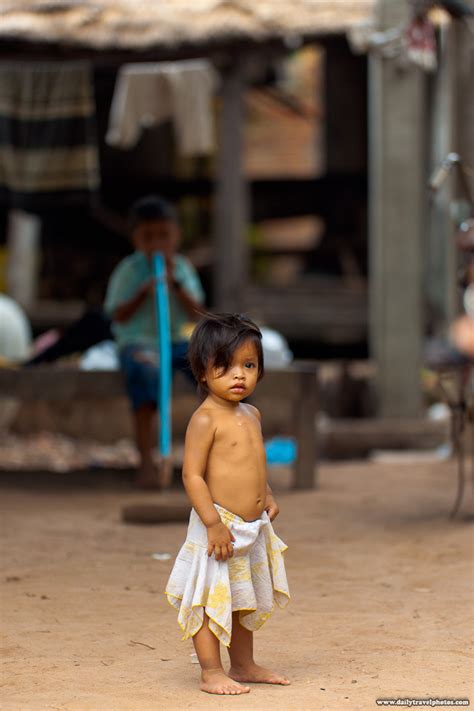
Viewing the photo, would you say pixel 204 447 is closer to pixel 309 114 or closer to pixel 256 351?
pixel 256 351

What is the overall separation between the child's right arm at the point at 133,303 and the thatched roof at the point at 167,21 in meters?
2.45

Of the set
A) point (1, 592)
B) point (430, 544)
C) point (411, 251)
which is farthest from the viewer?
point (411, 251)

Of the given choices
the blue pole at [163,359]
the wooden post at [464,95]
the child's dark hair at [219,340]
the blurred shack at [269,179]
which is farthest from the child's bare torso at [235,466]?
the wooden post at [464,95]

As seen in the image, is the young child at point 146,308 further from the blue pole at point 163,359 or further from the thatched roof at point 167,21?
the thatched roof at point 167,21

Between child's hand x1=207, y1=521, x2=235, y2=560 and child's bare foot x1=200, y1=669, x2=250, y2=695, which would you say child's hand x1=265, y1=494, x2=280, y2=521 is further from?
child's bare foot x1=200, y1=669, x2=250, y2=695

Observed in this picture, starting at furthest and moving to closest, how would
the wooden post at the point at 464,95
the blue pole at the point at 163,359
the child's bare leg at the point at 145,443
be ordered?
the wooden post at the point at 464,95, the child's bare leg at the point at 145,443, the blue pole at the point at 163,359

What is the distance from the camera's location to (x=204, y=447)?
3.55 m

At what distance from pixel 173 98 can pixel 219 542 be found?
7.66 meters

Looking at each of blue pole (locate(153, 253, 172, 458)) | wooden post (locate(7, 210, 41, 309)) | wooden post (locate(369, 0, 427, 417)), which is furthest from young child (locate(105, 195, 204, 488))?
wooden post (locate(7, 210, 41, 309))

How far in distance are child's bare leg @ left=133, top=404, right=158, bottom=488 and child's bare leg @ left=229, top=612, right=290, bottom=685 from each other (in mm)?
3995

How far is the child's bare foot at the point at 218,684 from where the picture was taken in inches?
135

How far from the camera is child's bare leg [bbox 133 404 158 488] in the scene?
298 inches

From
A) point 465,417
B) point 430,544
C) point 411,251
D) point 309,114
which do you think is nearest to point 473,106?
point 411,251

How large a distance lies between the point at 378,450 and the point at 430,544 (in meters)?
3.88
